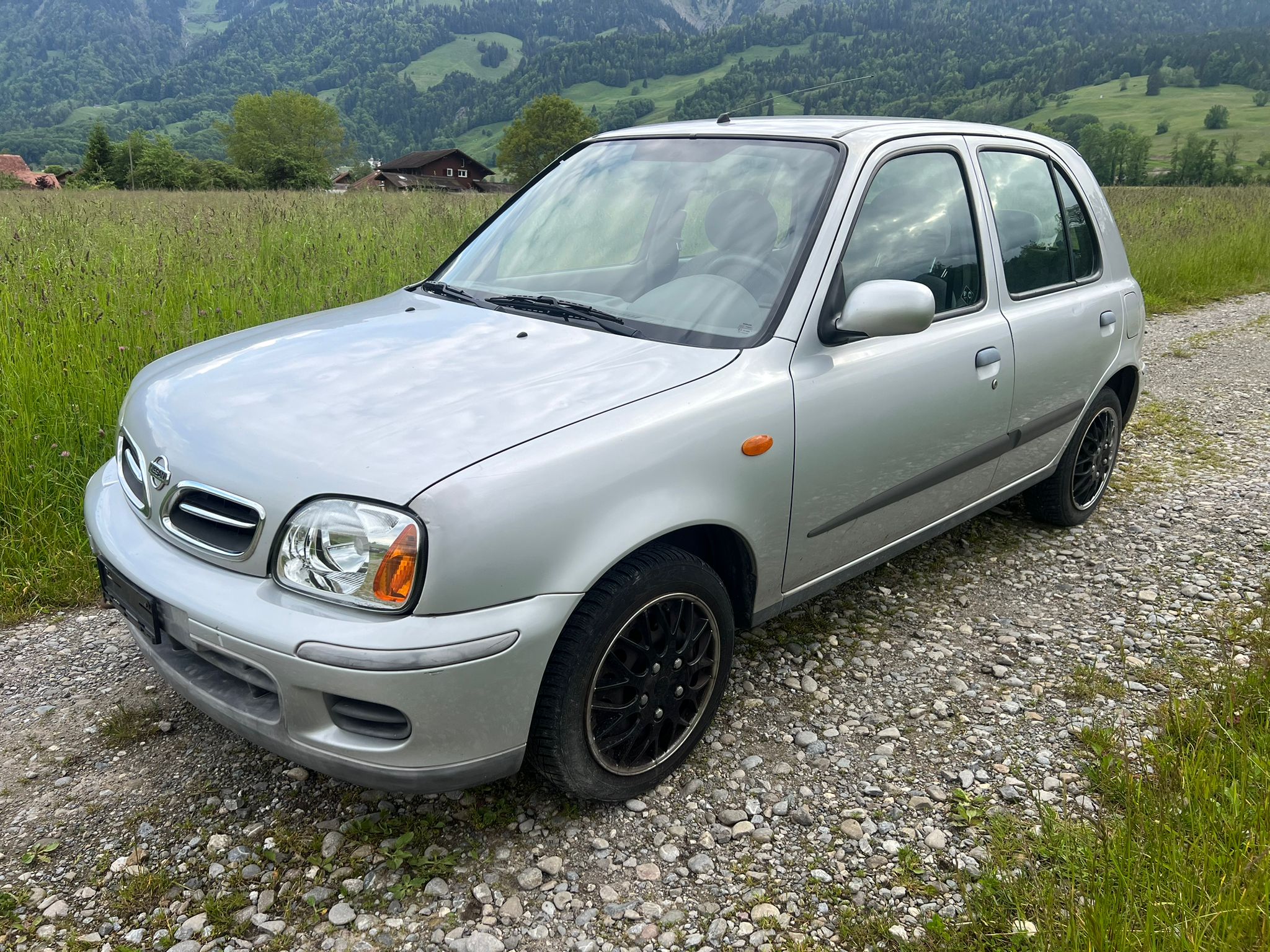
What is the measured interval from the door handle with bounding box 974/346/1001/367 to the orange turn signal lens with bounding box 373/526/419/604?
2213mm

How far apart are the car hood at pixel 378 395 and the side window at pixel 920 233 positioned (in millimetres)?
722

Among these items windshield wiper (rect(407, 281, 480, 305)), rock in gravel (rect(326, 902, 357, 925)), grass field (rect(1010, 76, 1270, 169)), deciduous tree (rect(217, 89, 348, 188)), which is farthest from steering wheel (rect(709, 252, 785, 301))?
deciduous tree (rect(217, 89, 348, 188))

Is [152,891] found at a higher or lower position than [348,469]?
lower

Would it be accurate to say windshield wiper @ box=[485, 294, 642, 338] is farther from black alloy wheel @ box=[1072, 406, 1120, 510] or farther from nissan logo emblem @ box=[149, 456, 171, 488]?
black alloy wheel @ box=[1072, 406, 1120, 510]

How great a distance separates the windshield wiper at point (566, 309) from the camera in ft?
8.91

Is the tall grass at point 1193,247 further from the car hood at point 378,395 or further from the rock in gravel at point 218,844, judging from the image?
the rock in gravel at point 218,844

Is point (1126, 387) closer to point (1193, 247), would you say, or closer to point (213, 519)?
point (213, 519)

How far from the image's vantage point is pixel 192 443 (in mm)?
2258

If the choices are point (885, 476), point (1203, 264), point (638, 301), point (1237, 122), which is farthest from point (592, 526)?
point (1237, 122)

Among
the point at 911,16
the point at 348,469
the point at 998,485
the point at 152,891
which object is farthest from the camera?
the point at 911,16

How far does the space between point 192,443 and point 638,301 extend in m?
1.35

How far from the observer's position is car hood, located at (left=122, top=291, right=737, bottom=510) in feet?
6.69

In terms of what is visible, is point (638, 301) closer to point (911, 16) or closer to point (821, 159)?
point (821, 159)

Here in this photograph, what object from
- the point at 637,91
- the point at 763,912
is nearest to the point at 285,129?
the point at 763,912
